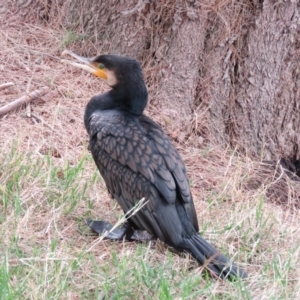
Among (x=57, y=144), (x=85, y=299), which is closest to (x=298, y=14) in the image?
(x=57, y=144)

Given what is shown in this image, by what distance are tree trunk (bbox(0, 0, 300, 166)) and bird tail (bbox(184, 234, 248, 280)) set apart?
1.79 metres

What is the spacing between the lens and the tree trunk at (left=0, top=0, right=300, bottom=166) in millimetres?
5344

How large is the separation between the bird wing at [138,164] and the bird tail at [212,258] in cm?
14

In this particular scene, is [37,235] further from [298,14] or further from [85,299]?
[298,14]

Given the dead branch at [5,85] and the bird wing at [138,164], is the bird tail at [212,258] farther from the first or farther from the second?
the dead branch at [5,85]

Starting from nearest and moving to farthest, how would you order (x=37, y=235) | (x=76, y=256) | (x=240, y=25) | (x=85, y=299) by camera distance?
(x=85, y=299), (x=76, y=256), (x=37, y=235), (x=240, y=25)

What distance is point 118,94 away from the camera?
423cm

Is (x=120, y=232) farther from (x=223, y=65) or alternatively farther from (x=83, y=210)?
(x=223, y=65)

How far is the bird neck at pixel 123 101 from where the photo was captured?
419 centimetres

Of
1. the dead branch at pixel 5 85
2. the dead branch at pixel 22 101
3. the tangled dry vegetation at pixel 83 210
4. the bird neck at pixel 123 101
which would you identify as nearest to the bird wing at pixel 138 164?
the bird neck at pixel 123 101

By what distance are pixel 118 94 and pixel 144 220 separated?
0.84 metres

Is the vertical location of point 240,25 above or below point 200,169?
above

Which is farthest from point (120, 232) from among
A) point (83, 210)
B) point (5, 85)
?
point (5, 85)

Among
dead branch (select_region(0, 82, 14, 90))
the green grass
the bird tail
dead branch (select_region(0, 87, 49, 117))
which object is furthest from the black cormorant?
dead branch (select_region(0, 82, 14, 90))
